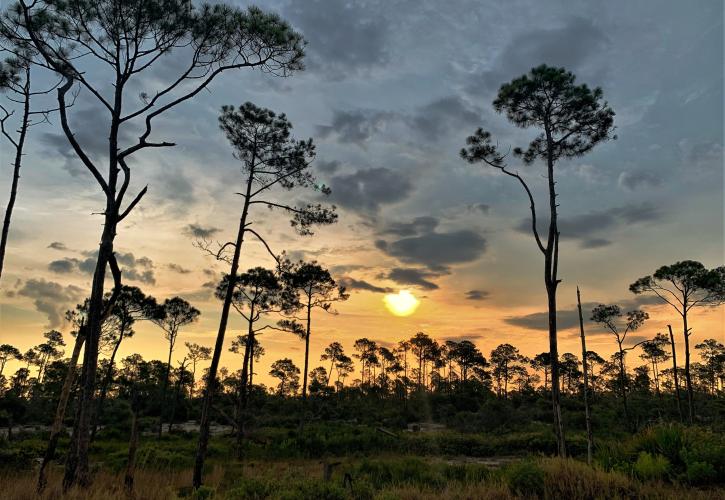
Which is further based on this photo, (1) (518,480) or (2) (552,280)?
(2) (552,280)

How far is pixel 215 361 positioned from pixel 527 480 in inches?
451

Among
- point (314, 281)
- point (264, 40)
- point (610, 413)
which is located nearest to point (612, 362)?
point (610, 413)

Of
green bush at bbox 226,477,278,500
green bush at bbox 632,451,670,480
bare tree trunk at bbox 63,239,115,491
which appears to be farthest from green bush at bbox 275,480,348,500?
green bush at bbox 632,451,670,480

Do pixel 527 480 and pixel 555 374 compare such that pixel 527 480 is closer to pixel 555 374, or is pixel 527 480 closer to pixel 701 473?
pixel 701 473

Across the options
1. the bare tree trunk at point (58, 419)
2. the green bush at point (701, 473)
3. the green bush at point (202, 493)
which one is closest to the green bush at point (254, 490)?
the green bush at point (202, 493)

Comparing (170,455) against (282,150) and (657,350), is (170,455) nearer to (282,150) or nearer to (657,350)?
(282,150)

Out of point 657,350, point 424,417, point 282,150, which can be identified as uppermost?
point 282,150

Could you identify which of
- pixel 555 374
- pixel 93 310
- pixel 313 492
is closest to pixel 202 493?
pixel 313 492

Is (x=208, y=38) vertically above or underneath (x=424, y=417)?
above

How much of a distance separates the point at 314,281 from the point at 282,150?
60.4ft

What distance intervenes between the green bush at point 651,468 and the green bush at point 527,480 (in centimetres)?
228

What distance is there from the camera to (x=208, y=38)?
12.7 m

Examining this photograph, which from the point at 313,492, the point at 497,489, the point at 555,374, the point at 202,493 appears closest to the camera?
the point at 497,489

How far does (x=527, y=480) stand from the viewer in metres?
9.84
